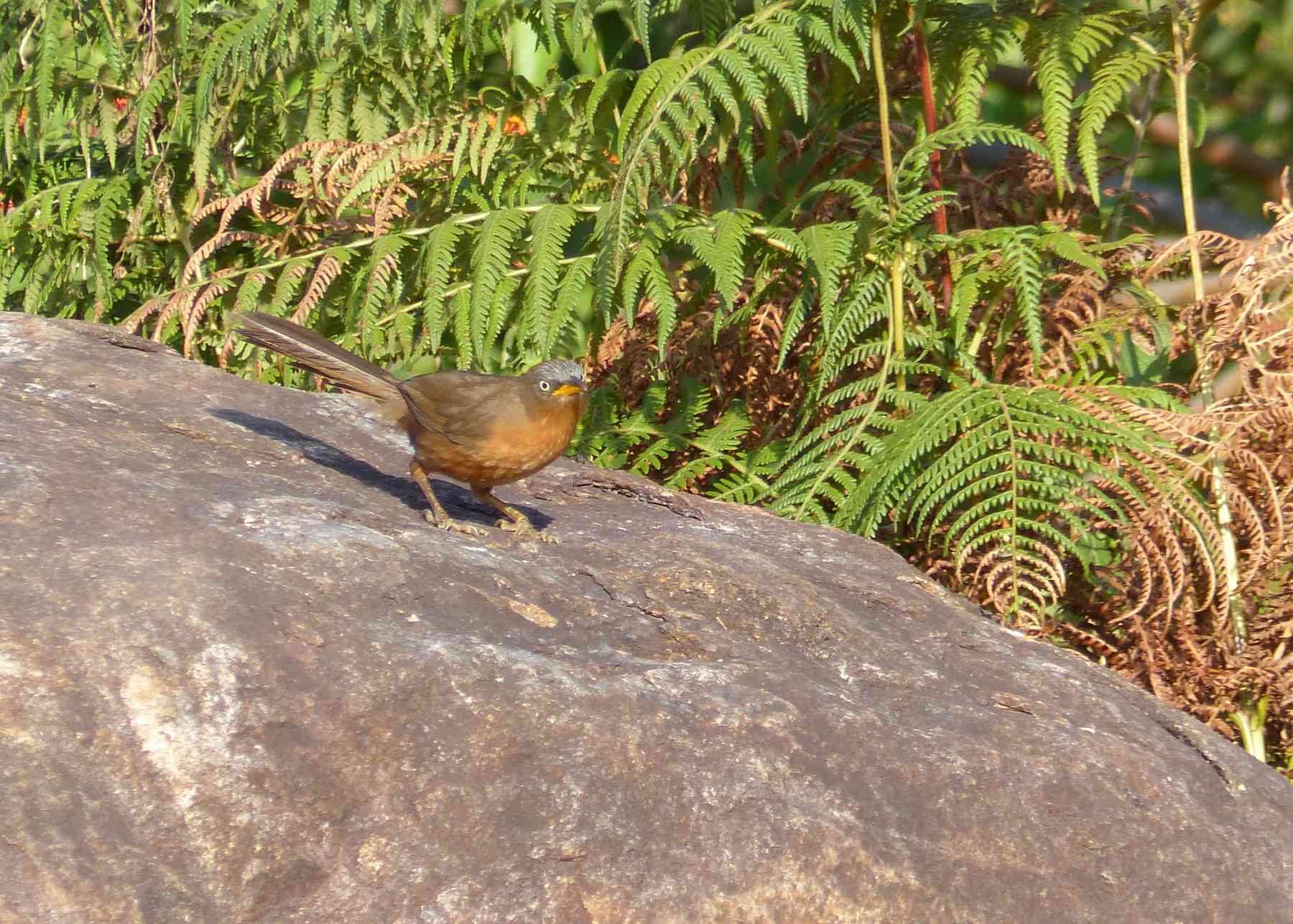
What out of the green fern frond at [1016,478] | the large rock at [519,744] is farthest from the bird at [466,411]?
the green fern frond at [1016,478]

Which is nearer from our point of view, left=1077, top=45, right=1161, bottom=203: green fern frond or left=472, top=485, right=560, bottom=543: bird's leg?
left=472, top=485, right=560, bottom=543: bird's leg

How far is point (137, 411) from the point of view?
4.27 m

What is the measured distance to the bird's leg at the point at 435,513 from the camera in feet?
12.9

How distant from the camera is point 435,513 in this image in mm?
4109

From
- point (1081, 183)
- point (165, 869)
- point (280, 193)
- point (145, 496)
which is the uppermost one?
point (1081, 183)

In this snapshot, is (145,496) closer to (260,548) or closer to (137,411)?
(260,548)

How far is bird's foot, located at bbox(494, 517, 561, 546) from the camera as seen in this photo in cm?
397

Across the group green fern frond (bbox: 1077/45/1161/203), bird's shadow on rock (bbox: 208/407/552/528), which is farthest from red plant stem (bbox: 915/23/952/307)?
bird's shadow on rock (bbox: 208/407/552/528)

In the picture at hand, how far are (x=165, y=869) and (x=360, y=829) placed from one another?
1.12ft

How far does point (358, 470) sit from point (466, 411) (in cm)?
48

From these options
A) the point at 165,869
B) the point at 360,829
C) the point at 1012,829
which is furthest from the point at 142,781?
the point at 1012,829

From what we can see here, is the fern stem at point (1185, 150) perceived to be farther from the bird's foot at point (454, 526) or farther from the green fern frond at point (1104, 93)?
the bird's foot at point (454, 526)

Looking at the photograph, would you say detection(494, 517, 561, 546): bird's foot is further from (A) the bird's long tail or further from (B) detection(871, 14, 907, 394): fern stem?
(B) detection(871, 14, 907, 394): fern stem

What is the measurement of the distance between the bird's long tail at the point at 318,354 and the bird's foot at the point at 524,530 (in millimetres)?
682
